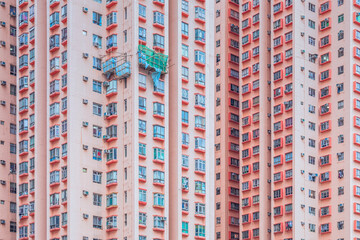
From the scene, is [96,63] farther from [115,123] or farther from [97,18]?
[115,123]

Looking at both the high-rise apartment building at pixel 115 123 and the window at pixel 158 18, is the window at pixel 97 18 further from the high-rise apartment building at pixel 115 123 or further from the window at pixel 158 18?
the window at pixel 158 18

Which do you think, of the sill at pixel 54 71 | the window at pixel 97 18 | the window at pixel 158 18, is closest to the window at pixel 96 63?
the sill at pixel 54 71

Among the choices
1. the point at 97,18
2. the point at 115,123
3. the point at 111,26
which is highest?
the point at 97,18

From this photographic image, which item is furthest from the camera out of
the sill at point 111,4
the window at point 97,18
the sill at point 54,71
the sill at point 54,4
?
the sill at point 111,4

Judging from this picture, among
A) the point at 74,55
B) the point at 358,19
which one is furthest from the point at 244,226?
the point at 74,55

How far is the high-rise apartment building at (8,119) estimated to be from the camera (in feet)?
344

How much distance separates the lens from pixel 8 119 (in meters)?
108

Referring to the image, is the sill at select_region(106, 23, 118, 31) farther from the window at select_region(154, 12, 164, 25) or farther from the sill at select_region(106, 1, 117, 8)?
the window at select_region(154, 12, 164, 25)

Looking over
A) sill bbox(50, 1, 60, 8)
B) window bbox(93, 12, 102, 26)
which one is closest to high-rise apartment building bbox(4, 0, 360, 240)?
window bbox(93, 12, 102, 26)

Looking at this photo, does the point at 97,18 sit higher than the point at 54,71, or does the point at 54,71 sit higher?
the point at 97,18

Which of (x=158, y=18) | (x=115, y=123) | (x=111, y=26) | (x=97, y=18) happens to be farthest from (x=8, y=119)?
(x=158, y=18)

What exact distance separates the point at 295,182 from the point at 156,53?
2682cm

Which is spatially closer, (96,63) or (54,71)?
(54,71)

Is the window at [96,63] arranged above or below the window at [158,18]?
below
